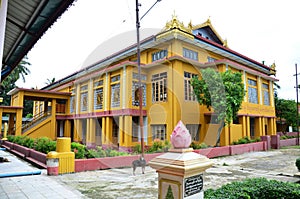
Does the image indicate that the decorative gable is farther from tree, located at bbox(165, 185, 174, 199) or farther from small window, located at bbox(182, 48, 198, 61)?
tree, located at bbox(165, 185, 174, 199)

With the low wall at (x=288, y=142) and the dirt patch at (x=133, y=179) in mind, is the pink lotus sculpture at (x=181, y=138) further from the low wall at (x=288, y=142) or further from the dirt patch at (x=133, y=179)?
the low wall at (x=288, y=142)

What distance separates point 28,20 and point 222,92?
1240cm

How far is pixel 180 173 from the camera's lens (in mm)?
2748

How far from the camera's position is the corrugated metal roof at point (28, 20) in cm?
332

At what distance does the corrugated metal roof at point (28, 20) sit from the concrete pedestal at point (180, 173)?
2487mm

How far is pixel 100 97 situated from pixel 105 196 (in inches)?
538

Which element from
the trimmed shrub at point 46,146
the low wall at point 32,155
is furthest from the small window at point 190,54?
the low wall at point 32,155

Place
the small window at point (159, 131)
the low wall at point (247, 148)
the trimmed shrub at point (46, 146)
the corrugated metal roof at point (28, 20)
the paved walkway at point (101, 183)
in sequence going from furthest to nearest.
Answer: the small window at point (159, 131)
the low wall at point (247, 148)
the trimmed shrub at point (46, 146)
the paved walkway at point (101, 183)
the corrugated metal roof at point (28, 20)

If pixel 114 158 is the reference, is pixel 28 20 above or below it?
above

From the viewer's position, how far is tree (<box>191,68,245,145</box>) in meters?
14.1

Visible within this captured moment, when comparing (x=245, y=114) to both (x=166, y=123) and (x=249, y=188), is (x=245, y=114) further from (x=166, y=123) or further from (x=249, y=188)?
(x=249, y=188)

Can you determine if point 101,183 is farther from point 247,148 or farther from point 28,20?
point 247,148

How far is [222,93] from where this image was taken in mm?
14297

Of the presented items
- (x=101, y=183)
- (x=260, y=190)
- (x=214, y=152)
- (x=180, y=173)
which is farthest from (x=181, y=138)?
(x=214, y=152)
